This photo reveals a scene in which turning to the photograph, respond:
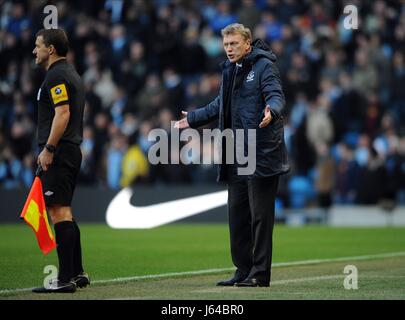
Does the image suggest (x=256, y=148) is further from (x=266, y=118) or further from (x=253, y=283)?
(x=253, y=283)

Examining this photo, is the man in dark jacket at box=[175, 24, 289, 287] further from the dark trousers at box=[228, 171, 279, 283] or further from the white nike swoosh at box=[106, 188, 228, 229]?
the white nike swoosh at box=[106, 188, 228, 229]

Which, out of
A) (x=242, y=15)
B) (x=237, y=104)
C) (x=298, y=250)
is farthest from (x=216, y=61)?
(x=237, y=104)

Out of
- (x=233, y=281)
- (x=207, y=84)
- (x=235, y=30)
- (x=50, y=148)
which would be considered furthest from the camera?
(x=207, y=84)

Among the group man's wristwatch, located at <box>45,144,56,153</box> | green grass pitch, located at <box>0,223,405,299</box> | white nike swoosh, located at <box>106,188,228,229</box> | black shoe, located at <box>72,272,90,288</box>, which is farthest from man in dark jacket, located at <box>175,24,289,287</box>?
white nike swoosh, located at <box>106,188,228,229</box>

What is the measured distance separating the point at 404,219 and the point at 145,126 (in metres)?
6.05

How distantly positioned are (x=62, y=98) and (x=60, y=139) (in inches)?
14.7

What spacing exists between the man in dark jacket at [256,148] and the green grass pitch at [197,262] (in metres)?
0.39

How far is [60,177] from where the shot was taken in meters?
9.98

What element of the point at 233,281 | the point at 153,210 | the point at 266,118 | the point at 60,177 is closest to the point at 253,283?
the point at 233,281

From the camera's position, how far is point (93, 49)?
27.4 meters

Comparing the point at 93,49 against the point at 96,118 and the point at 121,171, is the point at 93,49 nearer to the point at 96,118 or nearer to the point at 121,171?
the point at 96,118

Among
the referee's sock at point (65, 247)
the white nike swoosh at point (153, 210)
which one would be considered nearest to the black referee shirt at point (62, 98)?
the referee's sock at point (65, 247)

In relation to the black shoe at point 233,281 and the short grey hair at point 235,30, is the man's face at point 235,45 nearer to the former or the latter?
the short grey hair at point 235,30

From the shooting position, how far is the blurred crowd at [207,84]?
24.6 m
